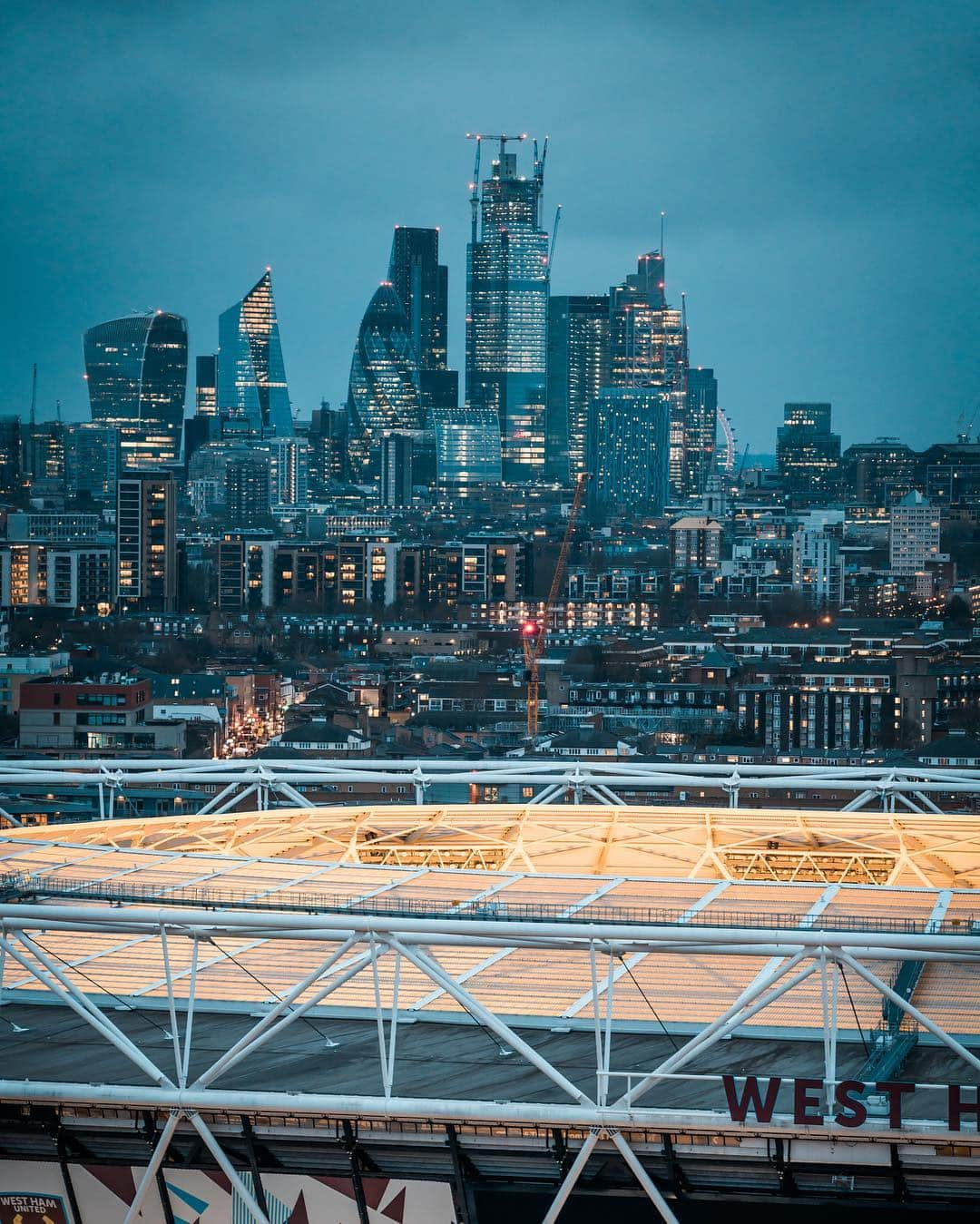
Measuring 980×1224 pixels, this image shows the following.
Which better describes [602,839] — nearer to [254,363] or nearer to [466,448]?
[466,448]

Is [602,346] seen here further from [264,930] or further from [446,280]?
[264,930]

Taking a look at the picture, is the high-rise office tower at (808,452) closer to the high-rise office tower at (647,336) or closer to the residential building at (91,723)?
the high-rise office tower at (647,336)

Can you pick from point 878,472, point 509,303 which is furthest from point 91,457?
point 878,472

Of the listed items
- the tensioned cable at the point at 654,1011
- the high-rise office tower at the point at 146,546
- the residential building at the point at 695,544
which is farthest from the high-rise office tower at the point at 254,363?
the tensioned cable at the point at 654,1011

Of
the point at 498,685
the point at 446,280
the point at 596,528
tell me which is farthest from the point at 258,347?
the point at 498,685

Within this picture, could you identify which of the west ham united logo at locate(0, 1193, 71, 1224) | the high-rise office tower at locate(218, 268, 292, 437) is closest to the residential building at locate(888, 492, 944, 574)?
the high-rise office tower at locate(218, 268, 292, 437)
